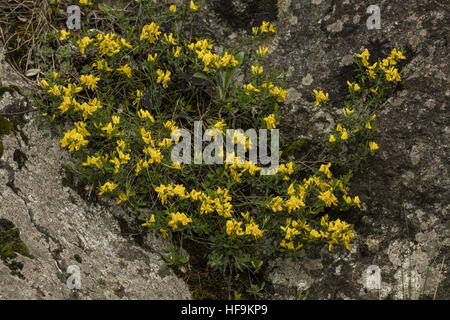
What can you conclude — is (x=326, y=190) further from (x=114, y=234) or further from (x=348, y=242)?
(x=114, y=234)

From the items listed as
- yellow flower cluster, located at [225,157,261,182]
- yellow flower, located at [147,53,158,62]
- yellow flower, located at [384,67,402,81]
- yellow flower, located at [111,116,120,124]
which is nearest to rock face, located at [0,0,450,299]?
yellow flower, located at [384,67,402,81]

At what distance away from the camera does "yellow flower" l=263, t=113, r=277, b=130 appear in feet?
16.4

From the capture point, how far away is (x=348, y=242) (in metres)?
4.56

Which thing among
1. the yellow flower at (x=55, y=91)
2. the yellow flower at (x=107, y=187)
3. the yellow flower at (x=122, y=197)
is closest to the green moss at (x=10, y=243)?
the yellow flower at (x=107, y=187)

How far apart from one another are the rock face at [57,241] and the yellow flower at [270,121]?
4.47ft

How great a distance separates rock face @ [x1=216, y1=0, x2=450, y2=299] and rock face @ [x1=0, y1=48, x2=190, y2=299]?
107cm

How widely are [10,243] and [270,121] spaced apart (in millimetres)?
2301

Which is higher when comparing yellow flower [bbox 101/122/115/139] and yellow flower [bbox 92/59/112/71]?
yellow flower [bbox 92/59/112/71]

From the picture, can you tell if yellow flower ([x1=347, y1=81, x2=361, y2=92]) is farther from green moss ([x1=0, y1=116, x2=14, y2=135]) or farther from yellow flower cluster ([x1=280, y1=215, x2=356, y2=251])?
green moss ([x1=0, y1=116, x2=14, y2=135])

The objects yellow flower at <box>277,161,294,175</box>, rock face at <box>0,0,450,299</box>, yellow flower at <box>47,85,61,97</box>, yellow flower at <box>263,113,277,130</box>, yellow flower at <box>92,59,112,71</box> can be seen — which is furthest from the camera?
yellow flower at <box>92,59,112,71</box>

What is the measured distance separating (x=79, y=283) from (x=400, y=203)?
98.9 inches

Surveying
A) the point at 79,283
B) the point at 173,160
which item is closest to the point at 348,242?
the point at 173,160

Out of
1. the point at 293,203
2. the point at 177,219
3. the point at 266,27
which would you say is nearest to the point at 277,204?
the point at 293,203

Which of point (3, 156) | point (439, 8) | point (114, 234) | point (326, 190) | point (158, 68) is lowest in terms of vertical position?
point (114, 234)
